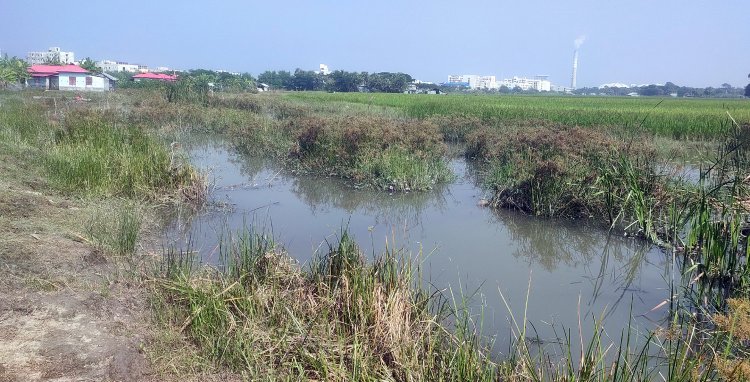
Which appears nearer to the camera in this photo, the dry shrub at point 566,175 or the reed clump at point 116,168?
the reed clump at point 116,168

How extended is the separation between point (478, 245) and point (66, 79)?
4626 cm

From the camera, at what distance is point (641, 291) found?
20.6ft

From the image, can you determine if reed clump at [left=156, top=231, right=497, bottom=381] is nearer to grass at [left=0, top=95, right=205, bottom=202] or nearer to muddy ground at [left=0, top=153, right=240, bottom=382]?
muddy ground at [left=0, top=153, right=240, bottom=382]

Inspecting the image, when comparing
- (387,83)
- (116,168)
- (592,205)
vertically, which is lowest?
(592,205)

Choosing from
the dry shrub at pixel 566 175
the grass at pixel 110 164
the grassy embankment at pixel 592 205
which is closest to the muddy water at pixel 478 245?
the dry shrub at pixel 566 175

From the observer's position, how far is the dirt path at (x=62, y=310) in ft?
11.3

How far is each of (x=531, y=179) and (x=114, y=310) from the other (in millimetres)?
6440

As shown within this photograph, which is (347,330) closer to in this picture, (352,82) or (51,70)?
(51,70)

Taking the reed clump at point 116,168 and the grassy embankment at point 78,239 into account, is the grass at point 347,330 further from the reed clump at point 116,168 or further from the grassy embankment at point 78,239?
the reed clump at point 116,168

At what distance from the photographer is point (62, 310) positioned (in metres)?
4.11

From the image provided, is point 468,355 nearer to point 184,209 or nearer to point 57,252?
point 57,252

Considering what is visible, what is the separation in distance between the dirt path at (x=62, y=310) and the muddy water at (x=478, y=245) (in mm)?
1374

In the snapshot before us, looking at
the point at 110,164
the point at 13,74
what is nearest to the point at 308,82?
the point at 13,74

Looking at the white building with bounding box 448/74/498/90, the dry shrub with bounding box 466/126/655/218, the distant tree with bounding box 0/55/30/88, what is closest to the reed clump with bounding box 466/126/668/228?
the dry shrub with bounding box 466/126/655/218
